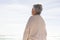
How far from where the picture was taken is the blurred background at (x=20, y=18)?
249cm

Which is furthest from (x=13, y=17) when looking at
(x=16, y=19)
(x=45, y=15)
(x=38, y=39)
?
(x=38, y=39)

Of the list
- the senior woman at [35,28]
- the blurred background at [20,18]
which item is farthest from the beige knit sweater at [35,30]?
the blurred background at [20,18]

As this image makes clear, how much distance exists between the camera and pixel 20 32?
2.46m

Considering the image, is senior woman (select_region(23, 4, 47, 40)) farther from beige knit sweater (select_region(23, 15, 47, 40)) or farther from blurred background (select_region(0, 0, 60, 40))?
blurred background (select_region(0, 0, 60, 40))

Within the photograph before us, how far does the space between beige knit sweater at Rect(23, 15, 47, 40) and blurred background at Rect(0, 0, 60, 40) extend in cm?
83

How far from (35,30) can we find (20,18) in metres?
0.96

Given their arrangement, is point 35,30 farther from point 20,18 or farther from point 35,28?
point 20,18

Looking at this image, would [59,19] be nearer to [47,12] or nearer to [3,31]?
[47,12]

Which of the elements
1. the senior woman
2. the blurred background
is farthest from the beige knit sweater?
the blurred background

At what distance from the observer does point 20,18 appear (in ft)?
8.36

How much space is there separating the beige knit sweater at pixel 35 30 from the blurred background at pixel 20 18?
32.8 inches

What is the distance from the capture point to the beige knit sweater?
5.29 feet

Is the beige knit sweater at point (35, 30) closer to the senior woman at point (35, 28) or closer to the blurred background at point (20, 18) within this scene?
the senior woman at point (35, 28)

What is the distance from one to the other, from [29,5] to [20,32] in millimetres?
513
